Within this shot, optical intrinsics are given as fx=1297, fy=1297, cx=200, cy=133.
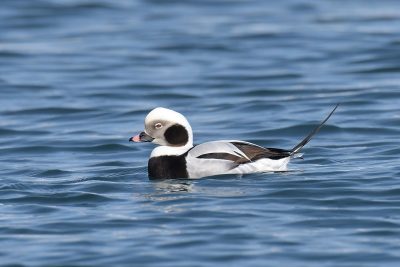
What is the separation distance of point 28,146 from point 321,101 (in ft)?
A: 14.4

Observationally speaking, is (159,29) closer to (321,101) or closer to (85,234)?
(321,101)

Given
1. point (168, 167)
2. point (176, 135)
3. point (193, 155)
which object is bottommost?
point (168, 167)

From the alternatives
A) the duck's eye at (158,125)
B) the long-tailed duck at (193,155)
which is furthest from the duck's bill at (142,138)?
the duck's eye at (158,125)

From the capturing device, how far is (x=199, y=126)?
15477 mm

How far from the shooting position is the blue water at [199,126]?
9.16 metres

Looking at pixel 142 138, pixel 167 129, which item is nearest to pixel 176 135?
pixel 167 129

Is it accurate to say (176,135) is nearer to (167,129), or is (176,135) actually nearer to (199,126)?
(167,129)

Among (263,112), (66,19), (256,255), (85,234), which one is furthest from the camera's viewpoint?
(66,19)

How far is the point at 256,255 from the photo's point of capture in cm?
870

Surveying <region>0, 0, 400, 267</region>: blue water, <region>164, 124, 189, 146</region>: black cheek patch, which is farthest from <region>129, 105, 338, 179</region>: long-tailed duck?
<region>0, 0, 400, 267</region>: blue water

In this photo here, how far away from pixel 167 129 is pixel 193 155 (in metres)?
0.40

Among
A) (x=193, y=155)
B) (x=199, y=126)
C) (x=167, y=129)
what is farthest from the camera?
(x=199, y=126)

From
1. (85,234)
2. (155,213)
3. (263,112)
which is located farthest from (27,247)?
(263,112)

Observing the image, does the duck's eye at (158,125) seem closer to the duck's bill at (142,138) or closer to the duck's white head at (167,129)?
the duck's white head at (167,129)
